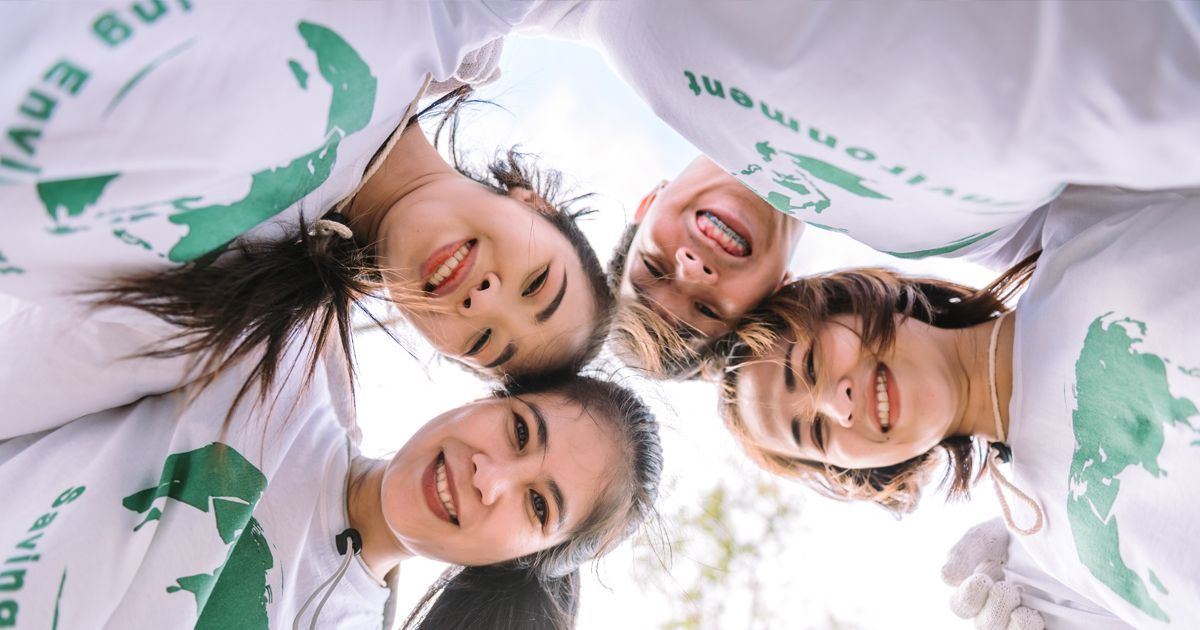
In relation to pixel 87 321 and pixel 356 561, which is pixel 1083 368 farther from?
pixel 87 321

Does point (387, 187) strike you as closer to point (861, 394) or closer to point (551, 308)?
point (551, 308)

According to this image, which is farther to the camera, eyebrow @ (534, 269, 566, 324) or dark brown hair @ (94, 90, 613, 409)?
eyebrow @ (534, 269, 566, 324)

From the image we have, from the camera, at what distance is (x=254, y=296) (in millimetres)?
1013

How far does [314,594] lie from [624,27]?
1.03 metres

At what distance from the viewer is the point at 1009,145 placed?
91 cm

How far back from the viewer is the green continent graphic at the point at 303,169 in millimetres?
824

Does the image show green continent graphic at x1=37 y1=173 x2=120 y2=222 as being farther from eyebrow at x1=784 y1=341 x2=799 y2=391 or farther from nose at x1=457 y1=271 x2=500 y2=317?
eyebrow at x1=784 y1=341 x2=799 y2=391

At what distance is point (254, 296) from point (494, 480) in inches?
19.8

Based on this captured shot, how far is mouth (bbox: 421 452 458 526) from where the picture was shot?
4.31ft

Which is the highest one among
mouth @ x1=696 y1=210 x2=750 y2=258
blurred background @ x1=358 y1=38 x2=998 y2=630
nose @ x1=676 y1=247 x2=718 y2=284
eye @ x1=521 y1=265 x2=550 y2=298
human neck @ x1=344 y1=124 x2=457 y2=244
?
human neck @ x1=344 y1=124 x2=457 y2=244

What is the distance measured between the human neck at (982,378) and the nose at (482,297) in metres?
0.90

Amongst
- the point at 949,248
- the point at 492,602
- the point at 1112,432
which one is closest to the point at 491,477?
the point at 492,602

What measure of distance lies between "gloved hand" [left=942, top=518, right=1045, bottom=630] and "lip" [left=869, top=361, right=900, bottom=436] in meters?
0.48

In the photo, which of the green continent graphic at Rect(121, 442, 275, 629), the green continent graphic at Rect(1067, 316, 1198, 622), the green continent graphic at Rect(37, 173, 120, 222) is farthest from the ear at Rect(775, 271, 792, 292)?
the green continent graphic at Rect(37, 173, 120, 222)
